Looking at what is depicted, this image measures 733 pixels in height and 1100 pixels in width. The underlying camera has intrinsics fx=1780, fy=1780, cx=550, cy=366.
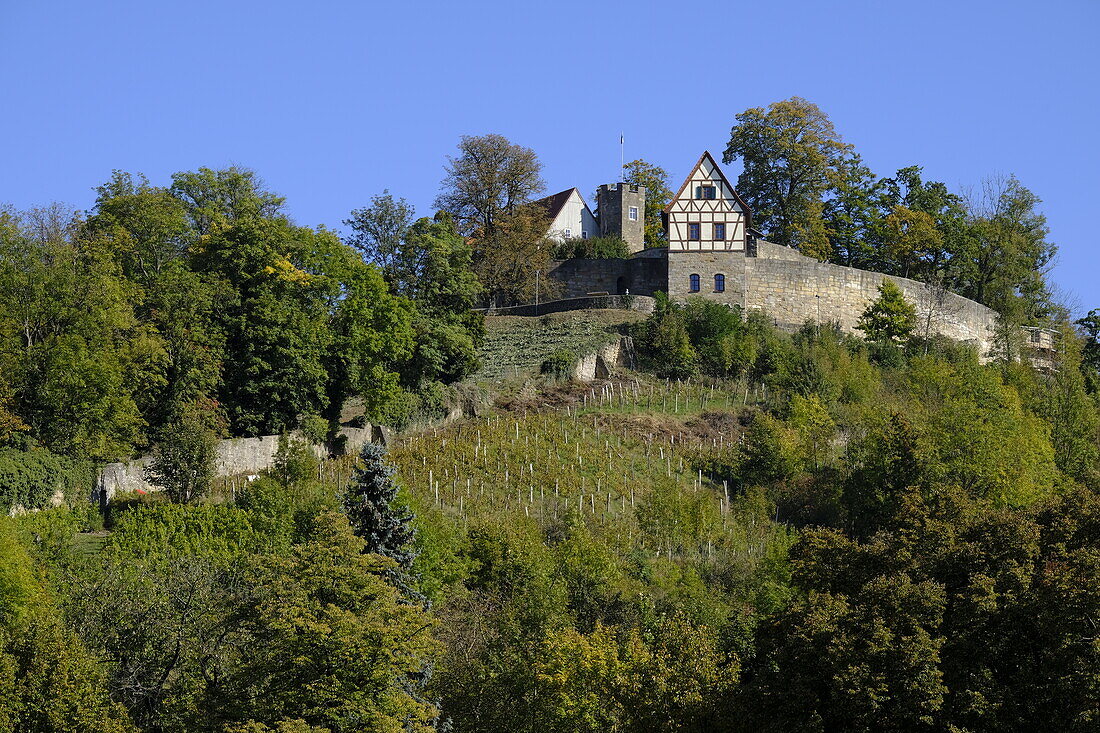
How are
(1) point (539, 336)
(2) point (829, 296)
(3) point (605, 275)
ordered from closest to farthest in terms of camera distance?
(1) point (539, 336), (2) point (829, 296), (3) point (605, 275)

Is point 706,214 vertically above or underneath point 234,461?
above

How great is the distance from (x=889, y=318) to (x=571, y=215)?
17.7 meters

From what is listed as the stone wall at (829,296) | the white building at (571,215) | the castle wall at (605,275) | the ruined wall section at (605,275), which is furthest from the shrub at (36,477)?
the white building at (571,215)

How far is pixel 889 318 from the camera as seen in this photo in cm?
6525

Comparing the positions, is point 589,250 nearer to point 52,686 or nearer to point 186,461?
point 186,461

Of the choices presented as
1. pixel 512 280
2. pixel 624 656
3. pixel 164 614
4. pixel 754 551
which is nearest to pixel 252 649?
pixel 164 614

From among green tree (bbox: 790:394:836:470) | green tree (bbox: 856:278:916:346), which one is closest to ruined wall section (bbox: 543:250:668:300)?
green tree (bbox: 856:278:916:346)

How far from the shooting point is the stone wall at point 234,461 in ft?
142

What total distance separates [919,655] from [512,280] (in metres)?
38.7

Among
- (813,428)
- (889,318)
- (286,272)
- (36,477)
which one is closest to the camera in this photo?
(36,477)

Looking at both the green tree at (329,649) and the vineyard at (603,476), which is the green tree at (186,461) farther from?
the green tree at (329,649)

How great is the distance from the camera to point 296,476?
43156 millimetres

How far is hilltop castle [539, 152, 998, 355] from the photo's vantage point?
212ft

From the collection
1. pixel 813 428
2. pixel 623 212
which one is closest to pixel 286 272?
pixel 813 428
